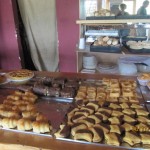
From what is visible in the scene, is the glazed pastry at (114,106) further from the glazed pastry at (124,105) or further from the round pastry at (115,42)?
the round pastry at (115,42)

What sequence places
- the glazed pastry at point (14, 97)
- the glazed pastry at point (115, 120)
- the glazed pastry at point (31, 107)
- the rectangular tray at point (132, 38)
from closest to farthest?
the glazed pastry at point (115, 120) < the glazed pastry at point (31, 107) < the glazed pastry at point (14, 97) < the rectangular tray at point (132, 38)

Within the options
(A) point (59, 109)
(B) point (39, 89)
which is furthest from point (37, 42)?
(A) point (59, 109)

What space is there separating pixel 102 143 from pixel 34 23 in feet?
7.70

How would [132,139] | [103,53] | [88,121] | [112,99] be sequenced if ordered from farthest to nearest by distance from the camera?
[103,53] → [112,99] → [88,121] → [132,139]

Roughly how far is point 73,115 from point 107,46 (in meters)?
1.08

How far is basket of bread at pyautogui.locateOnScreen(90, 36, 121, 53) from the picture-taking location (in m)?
1.82

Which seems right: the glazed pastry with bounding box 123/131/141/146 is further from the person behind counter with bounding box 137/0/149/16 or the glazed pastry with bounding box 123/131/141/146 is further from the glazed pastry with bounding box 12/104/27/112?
the person behind counter with bounding box 137/0/149/16

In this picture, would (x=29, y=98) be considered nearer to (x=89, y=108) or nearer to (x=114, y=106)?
(x=89, y=108)

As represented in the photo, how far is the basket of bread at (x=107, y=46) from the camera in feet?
5.98

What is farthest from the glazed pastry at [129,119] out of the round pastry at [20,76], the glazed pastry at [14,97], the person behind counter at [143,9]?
the person behind counter at [143,9]

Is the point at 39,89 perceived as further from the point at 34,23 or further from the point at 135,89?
the point at 34,23

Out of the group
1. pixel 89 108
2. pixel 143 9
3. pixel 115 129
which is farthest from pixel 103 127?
pixel 143 9

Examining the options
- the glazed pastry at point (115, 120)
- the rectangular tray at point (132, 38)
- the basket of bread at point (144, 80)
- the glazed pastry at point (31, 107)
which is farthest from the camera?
the rectangular tray at point (132, 38)

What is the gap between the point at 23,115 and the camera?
35.7 inches
